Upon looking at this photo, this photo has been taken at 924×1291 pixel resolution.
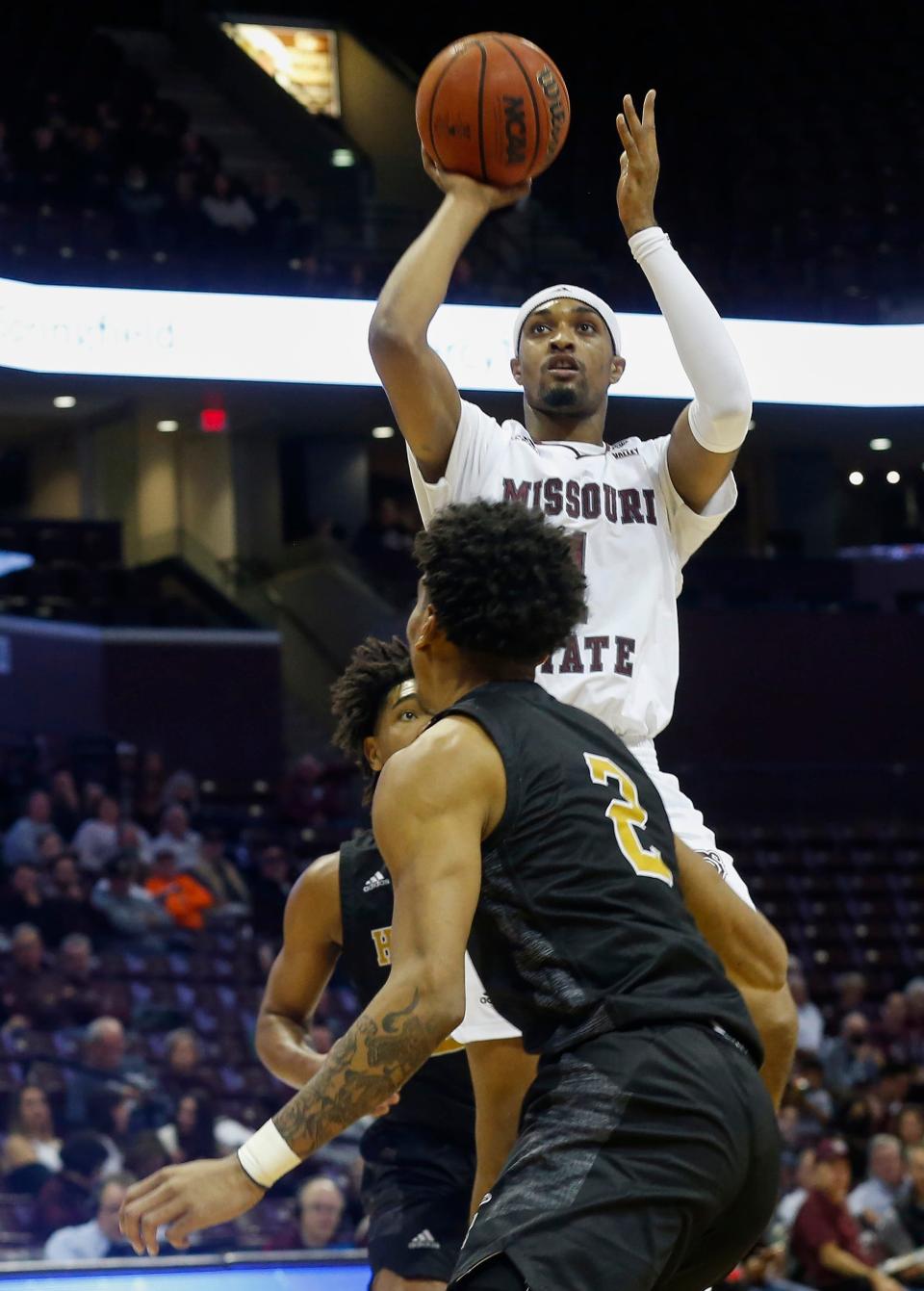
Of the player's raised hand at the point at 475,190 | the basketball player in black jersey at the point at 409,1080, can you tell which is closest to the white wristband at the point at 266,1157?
the basketball player in black jersey at the point at 409,1080

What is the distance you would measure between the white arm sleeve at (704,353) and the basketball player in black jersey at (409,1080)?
1.01m

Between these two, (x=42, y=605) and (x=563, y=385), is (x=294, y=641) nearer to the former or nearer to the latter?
(x=42, y=605)

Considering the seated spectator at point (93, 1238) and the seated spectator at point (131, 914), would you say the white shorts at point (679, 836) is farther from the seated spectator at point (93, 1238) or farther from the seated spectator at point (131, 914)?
the seated spectator at point (131, 914)

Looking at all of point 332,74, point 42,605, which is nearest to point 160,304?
point 42,605

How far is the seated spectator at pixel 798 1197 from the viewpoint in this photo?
28.0 ft

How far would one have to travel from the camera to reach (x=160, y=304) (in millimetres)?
14203

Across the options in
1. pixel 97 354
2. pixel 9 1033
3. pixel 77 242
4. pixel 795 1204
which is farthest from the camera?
pixel 77 242

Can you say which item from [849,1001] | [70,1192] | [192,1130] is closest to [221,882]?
[192,1130]

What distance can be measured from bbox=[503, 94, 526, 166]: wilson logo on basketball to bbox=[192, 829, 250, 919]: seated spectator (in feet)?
28.4

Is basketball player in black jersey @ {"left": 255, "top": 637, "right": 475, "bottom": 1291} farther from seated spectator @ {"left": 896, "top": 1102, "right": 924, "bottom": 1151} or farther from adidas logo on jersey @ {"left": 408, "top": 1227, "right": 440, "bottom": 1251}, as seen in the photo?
seated spectator @ {"left": 896, "top": 1102, "right": 924, "bottom": 1151}

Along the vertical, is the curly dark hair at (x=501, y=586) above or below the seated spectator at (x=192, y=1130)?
above

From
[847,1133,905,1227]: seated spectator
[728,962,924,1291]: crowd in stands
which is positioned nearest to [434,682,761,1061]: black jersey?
[728,962,924,1291]: crowd in stands

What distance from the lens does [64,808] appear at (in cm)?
1230

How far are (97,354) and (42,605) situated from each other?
11.5 ft
